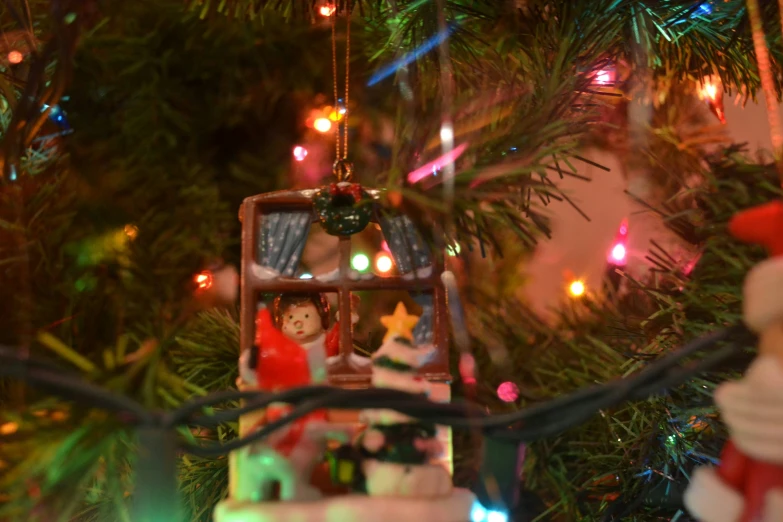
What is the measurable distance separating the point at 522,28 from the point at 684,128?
30 cm

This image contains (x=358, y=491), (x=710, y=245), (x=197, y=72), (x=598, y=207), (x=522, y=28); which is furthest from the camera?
(x=598, y=207)

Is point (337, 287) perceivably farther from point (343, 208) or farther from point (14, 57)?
point (14, 57)

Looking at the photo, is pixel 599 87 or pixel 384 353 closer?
pixel 384 353

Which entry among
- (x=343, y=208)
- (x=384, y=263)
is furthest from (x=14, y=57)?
(x=384, y=263)

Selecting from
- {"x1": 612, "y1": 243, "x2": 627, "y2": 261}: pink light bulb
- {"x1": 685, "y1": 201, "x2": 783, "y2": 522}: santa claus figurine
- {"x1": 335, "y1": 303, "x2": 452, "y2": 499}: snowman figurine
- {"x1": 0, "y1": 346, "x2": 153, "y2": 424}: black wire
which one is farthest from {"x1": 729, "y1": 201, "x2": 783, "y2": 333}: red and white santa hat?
{"x1": 612, "y1": 243, "x2": 627, "y2": 261}: pink light bulb

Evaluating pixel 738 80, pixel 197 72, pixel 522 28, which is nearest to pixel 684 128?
pixel 738 80

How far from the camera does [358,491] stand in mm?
363

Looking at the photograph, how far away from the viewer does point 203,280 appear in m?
0.70

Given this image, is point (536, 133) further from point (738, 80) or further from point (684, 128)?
point (684, 128)

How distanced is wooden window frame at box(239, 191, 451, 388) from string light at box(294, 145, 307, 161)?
0.26m

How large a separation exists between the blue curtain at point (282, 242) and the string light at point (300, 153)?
0.26 meters

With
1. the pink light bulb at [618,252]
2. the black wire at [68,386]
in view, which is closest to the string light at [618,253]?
the pink light bulb at [618,252]

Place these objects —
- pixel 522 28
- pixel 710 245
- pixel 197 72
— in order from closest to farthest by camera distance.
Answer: pixel 710 245
pixel 522 28
pixel 197 72

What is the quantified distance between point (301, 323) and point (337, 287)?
61mm
